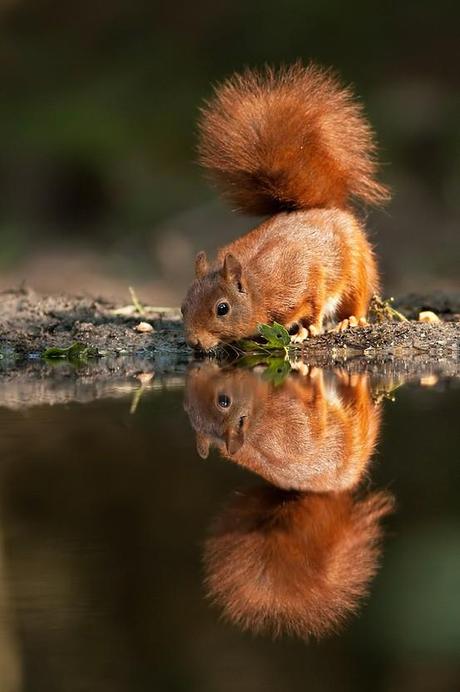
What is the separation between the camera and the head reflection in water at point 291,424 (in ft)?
11.8

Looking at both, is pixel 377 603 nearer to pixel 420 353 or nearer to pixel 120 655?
pixel 120 655

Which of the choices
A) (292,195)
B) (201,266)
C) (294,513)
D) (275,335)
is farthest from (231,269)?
(294,513)

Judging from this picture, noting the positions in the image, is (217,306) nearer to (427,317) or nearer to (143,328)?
(143,328)

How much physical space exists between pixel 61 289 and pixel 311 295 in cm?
336

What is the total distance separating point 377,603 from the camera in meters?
2.48

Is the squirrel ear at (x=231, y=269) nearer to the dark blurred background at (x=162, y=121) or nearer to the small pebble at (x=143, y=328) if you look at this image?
the small pebble at (x=143, y=328)

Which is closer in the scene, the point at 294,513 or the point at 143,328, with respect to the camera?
the point at 294,513

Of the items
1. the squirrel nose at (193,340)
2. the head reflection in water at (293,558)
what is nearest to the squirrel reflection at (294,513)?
the head reflection in water at (293,558)

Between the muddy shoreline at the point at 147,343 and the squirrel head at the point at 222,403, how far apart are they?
1.18 ft

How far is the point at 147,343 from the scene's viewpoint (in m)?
6.85

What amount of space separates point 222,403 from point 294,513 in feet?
6.04

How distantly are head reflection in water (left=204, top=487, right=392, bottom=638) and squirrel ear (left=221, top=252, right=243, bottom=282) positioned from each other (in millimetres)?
3213

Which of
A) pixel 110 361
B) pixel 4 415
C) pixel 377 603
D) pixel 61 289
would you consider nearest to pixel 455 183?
pixel 61 289

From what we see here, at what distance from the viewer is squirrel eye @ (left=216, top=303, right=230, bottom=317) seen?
6384mm
